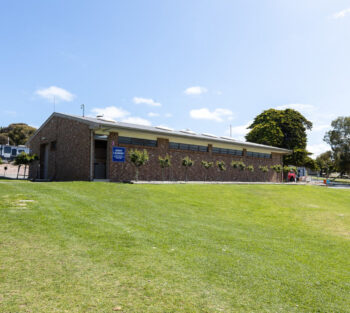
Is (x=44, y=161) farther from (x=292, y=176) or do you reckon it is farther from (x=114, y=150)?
(x=292, y=176)

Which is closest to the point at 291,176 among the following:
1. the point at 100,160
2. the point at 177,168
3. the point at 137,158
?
the point at 177,168

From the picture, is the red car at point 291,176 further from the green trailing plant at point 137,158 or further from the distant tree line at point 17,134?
the distant tree line at point 17,134

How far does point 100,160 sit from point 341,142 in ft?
202

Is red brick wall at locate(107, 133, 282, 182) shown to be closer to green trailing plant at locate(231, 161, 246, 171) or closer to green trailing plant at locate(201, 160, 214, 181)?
green trailing plant at locate(201, 160, 214, 181)

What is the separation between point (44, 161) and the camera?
3084 centimetres

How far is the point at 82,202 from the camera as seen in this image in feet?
35.4

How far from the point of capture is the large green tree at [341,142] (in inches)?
2509

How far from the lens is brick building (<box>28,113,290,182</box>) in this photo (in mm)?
22406

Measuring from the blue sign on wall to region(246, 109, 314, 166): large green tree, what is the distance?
35.6 metres

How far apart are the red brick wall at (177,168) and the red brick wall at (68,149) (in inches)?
80.7

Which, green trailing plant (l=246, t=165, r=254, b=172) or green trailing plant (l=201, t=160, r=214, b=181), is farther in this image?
green trailing plant (l=246, t=165, r=254, b=172)

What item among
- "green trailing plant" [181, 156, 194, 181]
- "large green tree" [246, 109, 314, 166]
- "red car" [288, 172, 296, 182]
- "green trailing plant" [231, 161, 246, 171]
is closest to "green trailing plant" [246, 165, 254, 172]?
"green trailing plant" [231, 161, 246, 171]

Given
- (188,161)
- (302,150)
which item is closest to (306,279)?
(188,161)

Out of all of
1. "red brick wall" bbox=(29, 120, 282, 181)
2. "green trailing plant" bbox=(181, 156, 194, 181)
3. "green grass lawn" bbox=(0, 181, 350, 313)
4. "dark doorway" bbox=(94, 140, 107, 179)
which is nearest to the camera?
"green grass lawn" bbox=(0, 181, 350, 313)
